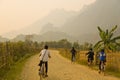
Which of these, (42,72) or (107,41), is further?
(107,41)

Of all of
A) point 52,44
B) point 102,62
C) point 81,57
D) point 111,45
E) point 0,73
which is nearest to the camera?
point 0,73

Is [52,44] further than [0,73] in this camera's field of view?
Yes

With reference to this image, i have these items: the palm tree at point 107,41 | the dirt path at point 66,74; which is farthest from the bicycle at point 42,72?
the palm tree at point 107,41

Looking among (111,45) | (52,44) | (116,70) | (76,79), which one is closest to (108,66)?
(116,70)

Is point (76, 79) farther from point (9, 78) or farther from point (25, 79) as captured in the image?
point (9, 78)

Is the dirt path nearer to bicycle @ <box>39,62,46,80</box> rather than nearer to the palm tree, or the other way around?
bicycle @ <box>39,62,46,80</box>

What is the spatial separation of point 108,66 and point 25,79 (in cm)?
1065

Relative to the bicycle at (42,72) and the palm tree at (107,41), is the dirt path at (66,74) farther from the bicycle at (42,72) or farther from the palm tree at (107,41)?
the palm tree at (107,41)

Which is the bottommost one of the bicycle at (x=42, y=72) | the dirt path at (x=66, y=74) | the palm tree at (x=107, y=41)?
the dirt path at (x=66, y=74)

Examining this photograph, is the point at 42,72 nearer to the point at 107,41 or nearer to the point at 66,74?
the point at 66,74

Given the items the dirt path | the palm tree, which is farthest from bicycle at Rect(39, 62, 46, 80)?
the palm tree

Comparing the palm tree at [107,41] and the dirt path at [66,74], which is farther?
the palm tree at [107,41]

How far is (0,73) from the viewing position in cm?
2131

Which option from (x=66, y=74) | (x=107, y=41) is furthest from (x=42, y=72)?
(x=107, y=41)
